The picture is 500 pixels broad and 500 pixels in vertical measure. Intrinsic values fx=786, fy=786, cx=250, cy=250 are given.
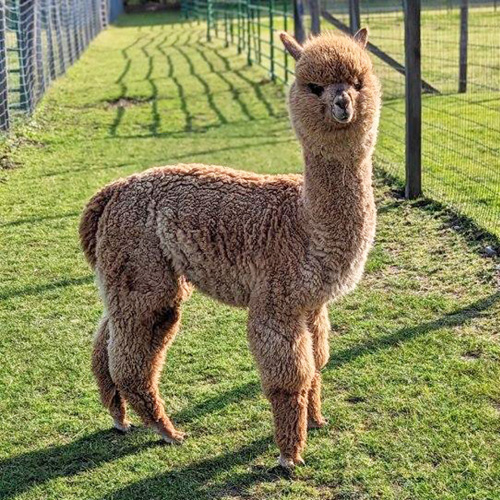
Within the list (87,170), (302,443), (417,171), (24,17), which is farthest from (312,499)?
(24,17)

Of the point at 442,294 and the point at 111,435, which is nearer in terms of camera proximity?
the point at 111,435

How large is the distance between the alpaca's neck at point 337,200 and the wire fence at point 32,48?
7495 millimetres

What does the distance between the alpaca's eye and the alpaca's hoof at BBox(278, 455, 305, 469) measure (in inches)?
59.0

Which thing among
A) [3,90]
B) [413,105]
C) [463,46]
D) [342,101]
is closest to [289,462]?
[342,101]

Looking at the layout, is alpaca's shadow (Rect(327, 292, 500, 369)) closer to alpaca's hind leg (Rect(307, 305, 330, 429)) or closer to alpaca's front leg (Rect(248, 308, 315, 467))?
alpaca's hind leg (Rect(307, 305, 330, 429))

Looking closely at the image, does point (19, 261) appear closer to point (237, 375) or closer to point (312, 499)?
point (237, 375)

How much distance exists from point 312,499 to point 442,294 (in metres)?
2.24

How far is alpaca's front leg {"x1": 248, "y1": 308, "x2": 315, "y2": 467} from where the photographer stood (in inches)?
125

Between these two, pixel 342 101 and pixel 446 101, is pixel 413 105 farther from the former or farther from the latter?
pixel 446 101

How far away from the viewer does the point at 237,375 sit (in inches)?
163

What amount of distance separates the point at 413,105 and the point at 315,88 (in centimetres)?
407

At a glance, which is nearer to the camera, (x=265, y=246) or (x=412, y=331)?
(x=265, y=246)

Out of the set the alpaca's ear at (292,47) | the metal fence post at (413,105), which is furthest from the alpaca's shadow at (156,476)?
the metal fence post at (413,105)

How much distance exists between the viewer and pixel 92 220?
A: 360 cm
